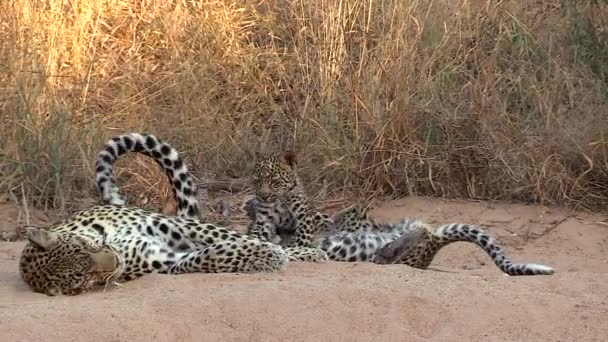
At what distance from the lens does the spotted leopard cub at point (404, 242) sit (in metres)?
5.92

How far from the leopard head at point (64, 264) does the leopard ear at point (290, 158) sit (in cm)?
191

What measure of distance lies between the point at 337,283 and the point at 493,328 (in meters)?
0.75

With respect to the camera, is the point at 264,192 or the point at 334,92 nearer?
the point at 264,192

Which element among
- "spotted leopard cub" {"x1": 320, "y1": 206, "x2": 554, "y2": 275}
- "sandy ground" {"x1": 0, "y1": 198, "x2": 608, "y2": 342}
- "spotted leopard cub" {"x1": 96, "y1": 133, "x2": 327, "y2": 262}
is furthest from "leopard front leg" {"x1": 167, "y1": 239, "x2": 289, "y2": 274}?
"spotted leopard cub" {"x1": 320, "y1": 206, "x2": 554, "y2": 275}

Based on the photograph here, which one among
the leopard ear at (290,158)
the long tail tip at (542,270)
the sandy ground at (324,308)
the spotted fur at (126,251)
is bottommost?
the long tail tip at (542,270)

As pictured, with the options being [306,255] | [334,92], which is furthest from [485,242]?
[334,92]

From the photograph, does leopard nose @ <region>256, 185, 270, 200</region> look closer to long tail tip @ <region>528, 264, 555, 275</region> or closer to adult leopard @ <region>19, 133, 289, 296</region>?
adult leopard @ <region>19, 133, 289, 296</region>

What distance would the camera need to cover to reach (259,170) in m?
6.89

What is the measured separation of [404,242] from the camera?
6.13m

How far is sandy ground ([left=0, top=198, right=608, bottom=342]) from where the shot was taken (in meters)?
4.48

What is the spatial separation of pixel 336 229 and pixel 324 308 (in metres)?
2.02

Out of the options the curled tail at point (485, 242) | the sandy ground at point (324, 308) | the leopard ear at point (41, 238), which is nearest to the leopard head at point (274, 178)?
the curled tail at point (485, 242)

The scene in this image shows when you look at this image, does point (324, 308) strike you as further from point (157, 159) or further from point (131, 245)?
point (157, 159)

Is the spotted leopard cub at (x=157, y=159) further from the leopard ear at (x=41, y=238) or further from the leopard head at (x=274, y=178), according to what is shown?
the leopard ear at (x=41, y=238)
